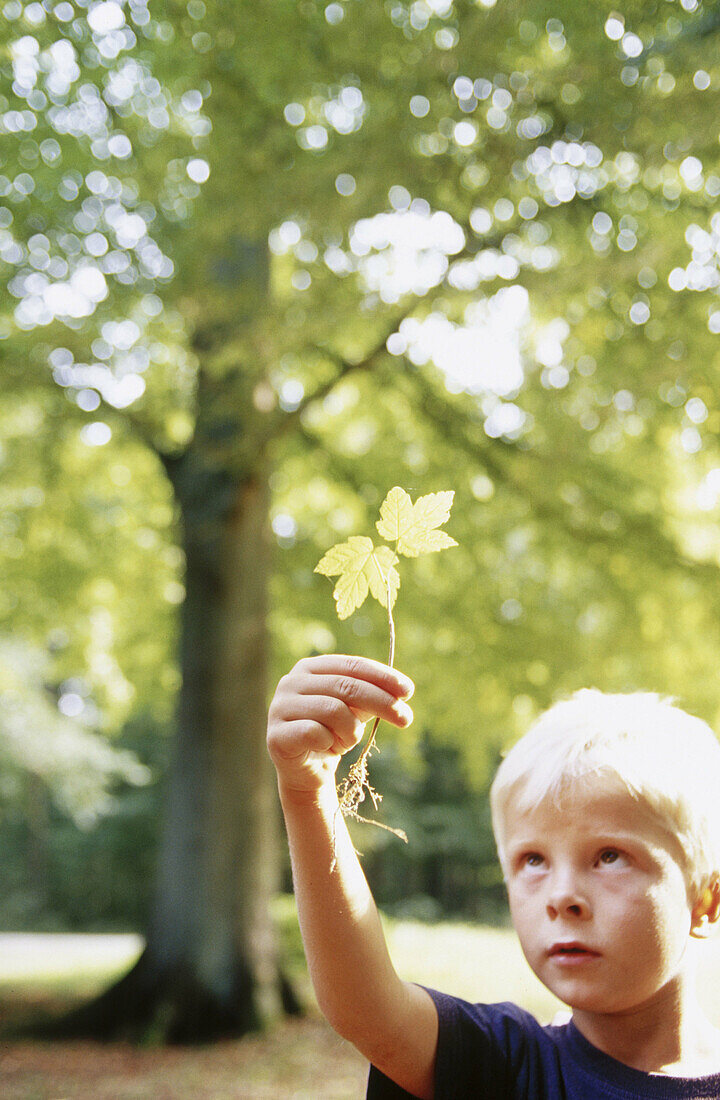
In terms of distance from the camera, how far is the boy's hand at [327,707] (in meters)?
0.87

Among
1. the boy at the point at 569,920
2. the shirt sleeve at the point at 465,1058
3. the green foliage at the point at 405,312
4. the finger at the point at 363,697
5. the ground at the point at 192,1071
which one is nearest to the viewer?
the finger at the point at 363,697

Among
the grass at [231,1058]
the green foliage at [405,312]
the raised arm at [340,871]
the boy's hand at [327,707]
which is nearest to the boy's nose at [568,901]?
the raised arm at [340,871]

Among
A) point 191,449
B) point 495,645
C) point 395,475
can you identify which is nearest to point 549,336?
point 395,475

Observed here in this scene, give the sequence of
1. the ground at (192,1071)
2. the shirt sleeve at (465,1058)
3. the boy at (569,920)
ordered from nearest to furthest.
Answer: the boy at (569,920) < the shirt sleeve at (465,1058) < the ground at (192,1071)

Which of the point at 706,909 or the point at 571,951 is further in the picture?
the point at 706,909

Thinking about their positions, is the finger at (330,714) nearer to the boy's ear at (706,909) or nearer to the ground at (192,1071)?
the boy's ear at (706,909)

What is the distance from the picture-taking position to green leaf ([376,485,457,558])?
3.05 ft

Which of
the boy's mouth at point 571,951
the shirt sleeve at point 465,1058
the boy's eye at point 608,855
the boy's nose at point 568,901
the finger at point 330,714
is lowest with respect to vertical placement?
the shirt sleeve at point 465,1058

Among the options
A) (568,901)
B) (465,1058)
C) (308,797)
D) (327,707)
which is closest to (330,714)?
(327,707)

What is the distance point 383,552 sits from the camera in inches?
37.6

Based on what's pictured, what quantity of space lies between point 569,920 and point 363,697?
0.41 m

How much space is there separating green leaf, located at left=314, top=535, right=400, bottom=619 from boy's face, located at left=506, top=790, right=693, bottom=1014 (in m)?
0.37

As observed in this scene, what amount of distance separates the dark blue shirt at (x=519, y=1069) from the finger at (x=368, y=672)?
50 centimetres

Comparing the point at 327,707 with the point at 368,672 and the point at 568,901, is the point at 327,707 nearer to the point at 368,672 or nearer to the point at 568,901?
the point at 368,672
